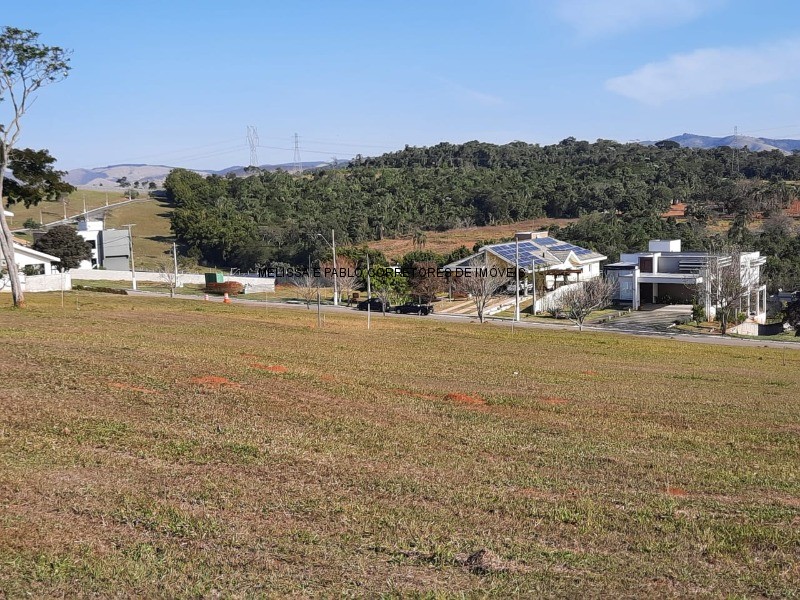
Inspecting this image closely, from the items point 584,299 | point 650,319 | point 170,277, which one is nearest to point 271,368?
point 584,299

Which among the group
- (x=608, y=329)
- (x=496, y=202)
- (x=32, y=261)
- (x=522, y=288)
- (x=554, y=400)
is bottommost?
(x=608, y=329)

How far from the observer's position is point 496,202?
122250 mm

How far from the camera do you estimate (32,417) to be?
1458cm

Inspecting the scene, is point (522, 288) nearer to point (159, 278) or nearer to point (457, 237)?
point (159, 278)

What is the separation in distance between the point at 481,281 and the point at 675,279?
19.9 m

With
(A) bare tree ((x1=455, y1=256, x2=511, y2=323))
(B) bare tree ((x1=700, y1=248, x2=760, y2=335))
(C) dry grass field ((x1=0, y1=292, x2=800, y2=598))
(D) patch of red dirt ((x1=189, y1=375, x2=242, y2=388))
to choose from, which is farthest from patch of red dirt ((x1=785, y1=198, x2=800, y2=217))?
(D) patch of red dirt ((x1=189, y1=375, x2=242, y2=388))

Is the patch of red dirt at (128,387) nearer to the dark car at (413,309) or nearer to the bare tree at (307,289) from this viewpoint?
the bare tree at (307,289)

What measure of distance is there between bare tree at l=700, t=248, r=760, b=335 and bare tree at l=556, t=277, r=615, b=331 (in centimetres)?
726

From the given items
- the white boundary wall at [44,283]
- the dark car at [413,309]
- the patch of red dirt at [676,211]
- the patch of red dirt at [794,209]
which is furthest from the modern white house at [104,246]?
the patch of red dirt at [794,209]

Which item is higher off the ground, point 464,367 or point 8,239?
point 8,239

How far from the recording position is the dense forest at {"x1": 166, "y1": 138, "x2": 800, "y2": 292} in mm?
96000

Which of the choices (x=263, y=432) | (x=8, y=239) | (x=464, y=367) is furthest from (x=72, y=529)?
(x=8, y=239)

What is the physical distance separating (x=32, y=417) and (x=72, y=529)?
548cm

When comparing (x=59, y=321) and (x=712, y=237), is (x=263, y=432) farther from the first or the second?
(x=712, y=237)
